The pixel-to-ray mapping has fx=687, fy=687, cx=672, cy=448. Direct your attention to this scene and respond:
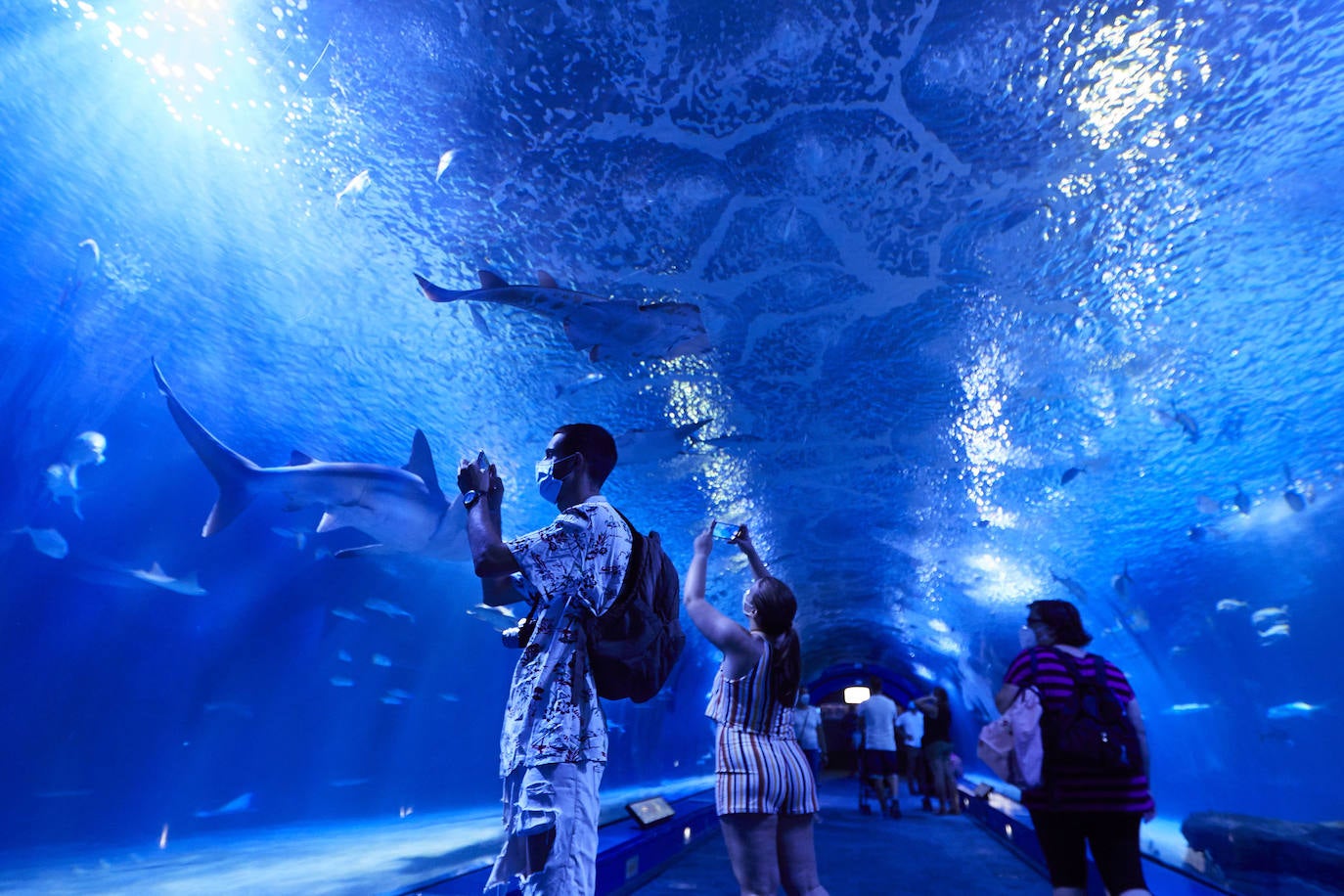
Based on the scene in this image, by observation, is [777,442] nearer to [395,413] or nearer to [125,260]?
[395,413]

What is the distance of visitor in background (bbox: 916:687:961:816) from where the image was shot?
11805 millimetres

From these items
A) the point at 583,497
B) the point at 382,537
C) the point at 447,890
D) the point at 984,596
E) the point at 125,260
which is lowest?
the point at 447,890

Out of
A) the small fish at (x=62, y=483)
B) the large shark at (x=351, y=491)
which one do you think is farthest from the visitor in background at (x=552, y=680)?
the small fish at (x=62, y=483)

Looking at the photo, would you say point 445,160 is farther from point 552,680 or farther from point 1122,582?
point 1122,582

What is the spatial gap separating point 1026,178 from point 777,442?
14.6ft

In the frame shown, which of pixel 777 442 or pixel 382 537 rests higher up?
pixel 777 442

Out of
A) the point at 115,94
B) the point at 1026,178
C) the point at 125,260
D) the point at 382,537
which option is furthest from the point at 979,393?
the point at 125,260

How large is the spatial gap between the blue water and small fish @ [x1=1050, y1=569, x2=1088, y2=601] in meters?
0.18

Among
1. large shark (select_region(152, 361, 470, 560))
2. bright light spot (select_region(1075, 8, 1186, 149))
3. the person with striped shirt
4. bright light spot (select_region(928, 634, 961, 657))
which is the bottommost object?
the person with striped shirt

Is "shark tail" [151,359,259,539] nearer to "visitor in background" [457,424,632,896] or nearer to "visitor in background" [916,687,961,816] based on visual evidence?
"visitor in background" [457,424,632,896]

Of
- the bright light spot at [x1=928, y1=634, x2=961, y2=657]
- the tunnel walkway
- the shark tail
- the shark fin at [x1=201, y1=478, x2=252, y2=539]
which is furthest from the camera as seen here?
the bright light spot at [x1=928, y1=634, x2=961, y2=657]

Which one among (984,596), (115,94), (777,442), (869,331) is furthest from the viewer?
(984,596)

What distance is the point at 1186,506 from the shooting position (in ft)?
37.2

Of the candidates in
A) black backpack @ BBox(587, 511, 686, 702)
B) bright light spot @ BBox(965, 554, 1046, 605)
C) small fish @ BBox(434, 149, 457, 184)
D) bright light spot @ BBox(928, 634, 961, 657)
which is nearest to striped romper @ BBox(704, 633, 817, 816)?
black backpack @ BBox(587, 511, 686, 702)
